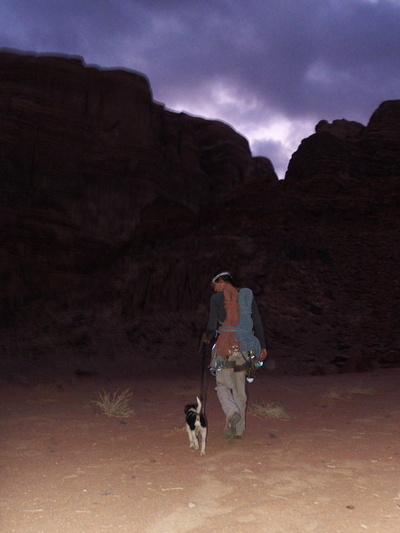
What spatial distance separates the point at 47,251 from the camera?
35.2 metres

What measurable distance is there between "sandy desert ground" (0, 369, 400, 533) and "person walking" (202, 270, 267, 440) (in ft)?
2.25

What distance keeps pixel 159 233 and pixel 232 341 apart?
29.6m

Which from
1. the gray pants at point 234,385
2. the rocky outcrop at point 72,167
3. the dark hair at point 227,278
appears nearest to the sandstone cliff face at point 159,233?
the rocky outcrop at point 72,167

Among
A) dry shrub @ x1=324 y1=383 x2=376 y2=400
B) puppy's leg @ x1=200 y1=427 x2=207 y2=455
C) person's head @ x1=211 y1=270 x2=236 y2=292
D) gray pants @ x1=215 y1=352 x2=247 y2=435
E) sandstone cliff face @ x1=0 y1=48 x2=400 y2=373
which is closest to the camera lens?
puppy's leg @ x1=200 y1=427 x2=207 y2=455

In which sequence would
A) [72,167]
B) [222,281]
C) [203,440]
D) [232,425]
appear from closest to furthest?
[203,440]
[232,425]
[222,281]
[72,167]

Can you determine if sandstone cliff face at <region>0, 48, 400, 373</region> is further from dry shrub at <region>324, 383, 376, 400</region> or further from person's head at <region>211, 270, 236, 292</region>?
person's head at <region>211, 270, 236, 292</region>

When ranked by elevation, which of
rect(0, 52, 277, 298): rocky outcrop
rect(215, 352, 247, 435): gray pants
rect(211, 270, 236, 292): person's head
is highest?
rect(0, 52, 277, 298): rocky outcrop

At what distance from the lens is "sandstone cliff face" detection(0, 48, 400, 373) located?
25312 mm

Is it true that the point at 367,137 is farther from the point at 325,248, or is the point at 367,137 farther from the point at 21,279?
the point at 21,279

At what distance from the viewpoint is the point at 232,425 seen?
689 cm

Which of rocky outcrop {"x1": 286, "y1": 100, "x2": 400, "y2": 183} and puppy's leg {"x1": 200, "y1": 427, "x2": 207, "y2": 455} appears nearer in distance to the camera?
puppy's leg {"x1": 200, "y1": 427, "x2": 207, "y2": 455}

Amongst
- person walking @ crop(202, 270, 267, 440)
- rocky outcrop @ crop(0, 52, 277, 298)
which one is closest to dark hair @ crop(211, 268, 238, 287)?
person walking @ crop(202, 270, 267, 440)

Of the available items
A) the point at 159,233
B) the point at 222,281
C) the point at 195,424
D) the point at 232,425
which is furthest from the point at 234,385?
the point at 159,233

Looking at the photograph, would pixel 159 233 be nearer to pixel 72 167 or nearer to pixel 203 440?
pixel 72 167
